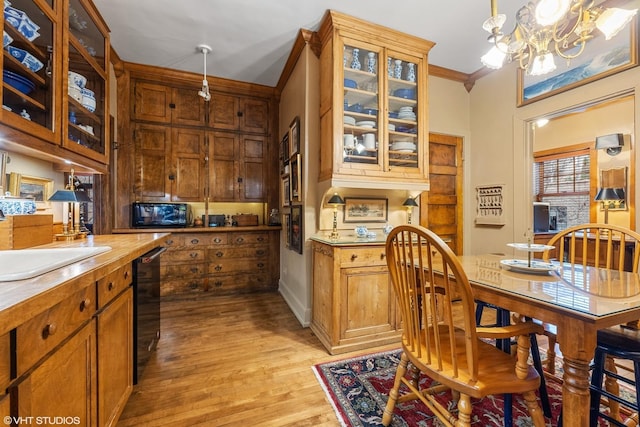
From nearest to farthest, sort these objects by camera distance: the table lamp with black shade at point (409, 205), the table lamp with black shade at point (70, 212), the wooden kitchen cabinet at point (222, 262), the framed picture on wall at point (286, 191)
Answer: the table lamp with black shade at point (70, 212) → the table lamp with black shade at point (409, 205) → the framed picture on wall at point (286, 191) → the wooden kitchen cabinet at point (222, 262)

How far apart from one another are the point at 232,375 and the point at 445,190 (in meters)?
3.23

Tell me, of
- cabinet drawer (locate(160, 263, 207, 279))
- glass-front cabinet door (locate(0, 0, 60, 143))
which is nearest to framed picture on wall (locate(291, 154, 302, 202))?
cabinet drawer (locate(160, 263, 207, 279))

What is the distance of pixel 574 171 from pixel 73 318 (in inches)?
268

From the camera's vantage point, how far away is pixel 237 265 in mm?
3729

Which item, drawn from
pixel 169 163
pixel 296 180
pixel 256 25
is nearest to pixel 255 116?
pixel 169 163

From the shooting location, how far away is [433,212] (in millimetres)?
3594

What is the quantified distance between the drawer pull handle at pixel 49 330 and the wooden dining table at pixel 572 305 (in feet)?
5.03

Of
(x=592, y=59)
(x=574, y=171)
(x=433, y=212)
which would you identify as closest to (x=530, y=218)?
(x=433, y=212)

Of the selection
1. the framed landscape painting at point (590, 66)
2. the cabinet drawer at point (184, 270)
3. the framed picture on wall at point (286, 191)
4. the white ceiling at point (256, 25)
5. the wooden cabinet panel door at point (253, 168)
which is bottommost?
the cabinet drawer at point (184, 270)

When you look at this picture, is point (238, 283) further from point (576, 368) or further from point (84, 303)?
point (576, 368)

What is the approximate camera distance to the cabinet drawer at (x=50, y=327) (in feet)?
2.24

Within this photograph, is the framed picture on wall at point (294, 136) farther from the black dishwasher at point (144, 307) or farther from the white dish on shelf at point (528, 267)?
the white dish on shelf at point (528, 267)

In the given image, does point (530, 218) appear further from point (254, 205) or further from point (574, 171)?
point (254, 205)

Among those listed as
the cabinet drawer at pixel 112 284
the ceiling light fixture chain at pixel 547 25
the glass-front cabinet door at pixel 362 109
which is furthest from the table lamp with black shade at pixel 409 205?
the cabinet drawer at pixel 112 284
